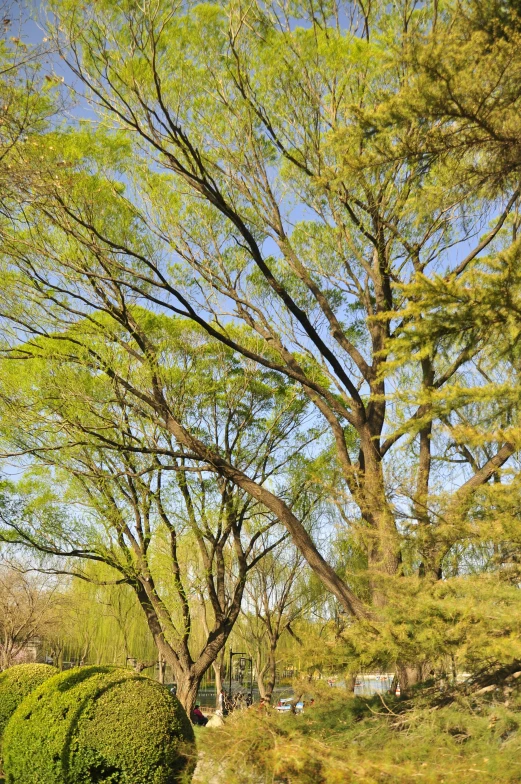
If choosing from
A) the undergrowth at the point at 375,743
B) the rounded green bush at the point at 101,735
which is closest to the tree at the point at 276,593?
the rounded green bush at the point at 101,735

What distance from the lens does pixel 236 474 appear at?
26.7 feet

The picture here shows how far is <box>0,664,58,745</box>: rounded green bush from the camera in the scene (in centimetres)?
1077

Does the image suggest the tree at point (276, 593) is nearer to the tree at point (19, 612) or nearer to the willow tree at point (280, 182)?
the tree at point (19, 612)

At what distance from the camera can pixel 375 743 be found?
14.5 feet

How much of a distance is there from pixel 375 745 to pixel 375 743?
0.04ft

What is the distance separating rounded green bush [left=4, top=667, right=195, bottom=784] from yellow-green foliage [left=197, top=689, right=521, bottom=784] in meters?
2.83

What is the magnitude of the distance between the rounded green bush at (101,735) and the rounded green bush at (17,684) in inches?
118

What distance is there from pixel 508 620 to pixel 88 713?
5282 mm

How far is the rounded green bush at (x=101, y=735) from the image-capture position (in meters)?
7.09

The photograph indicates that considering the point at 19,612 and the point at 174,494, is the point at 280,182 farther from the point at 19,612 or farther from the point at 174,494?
the point at 19,612

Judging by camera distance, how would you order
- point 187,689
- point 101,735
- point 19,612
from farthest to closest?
1. point 19,612
2. point 187,689
3. point 101,735

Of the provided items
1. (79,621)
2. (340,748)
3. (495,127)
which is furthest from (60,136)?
(79,621)

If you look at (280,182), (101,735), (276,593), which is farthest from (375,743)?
(276,593)

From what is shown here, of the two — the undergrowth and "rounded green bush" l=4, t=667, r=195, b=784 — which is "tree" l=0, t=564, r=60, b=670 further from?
the undergrowth
